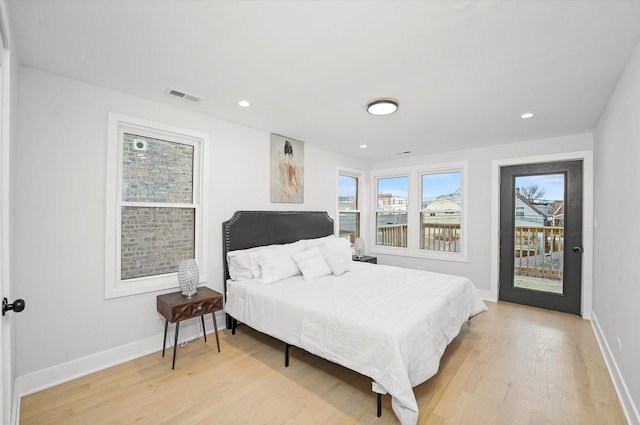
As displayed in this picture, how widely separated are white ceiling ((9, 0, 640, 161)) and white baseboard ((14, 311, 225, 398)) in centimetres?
235

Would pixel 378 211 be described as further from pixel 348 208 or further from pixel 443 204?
pixel 443 204

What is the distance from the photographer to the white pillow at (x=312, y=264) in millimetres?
3234

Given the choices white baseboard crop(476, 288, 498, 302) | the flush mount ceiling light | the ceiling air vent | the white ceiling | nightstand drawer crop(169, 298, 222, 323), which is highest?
the white ceiling

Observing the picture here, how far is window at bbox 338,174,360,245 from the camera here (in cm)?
532

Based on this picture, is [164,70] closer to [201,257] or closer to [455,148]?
[201,257]

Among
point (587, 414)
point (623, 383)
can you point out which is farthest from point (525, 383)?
point (623, 383)

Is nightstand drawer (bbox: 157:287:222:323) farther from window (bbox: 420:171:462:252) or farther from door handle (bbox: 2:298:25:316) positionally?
window (bbox: 420:171:462:252)

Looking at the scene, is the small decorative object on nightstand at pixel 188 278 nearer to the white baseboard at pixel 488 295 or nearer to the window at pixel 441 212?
the window at pixel 441 212

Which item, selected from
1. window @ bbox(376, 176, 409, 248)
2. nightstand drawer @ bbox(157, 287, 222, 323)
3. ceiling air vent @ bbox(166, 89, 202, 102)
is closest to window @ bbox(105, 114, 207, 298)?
nightstand drawer @ bbox(157, 287, 222, 323)

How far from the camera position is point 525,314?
3.86 meters

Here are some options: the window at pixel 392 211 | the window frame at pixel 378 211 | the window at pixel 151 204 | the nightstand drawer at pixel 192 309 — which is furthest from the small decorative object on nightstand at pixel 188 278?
the window at pixel 392 211

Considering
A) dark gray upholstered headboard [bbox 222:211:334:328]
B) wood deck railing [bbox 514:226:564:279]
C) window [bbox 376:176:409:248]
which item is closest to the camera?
dark gray upholstered headboard [bbox 222:211:334:328]

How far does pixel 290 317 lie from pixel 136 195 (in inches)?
74.7

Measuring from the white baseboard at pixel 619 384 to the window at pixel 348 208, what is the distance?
3.58 m
